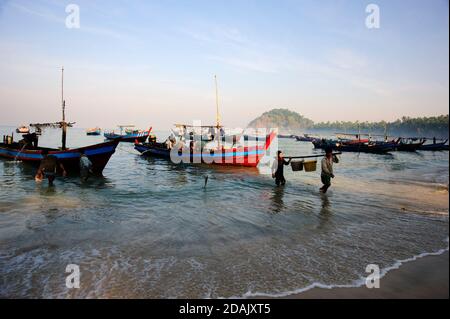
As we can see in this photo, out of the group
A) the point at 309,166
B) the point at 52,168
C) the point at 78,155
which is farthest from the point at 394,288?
the point at 78,155

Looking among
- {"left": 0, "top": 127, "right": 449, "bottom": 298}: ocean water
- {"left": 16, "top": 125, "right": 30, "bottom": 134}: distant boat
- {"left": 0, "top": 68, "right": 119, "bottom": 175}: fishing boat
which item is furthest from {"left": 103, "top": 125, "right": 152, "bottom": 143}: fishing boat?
{"left": 0, "top": 127, "right": 449, "bottom": 298}: ocean water

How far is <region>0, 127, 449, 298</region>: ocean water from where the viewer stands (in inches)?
189

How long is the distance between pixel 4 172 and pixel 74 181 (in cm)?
795

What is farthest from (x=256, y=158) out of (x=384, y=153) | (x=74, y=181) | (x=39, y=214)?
(x=384, y=153)

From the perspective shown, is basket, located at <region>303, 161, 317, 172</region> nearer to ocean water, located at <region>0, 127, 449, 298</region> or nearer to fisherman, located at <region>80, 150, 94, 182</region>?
ocean water, located at <region>0, 127, 449, 298</region>

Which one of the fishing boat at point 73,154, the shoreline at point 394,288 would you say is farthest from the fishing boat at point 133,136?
the shoreline at point 394,288

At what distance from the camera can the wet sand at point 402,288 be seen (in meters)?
4.30

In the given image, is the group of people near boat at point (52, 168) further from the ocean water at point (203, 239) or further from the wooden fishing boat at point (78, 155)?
the ocean water at point (203, 239)

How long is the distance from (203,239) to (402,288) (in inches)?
172

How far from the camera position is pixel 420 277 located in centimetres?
488

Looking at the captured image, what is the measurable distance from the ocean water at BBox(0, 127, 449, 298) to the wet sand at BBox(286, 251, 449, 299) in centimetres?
30

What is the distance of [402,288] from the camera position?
451cm
